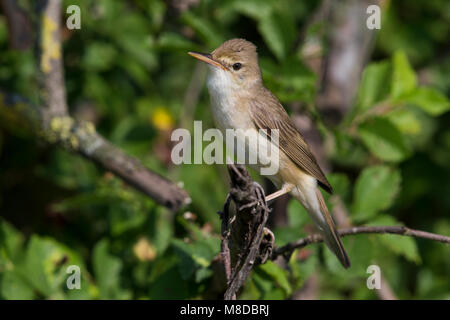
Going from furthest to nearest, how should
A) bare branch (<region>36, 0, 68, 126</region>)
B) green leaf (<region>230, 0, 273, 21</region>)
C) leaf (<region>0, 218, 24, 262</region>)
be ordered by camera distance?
1. green leaf (<region>230, 0, 273, 21</region>)
2. bare branch (<region>36, 0, 68, 126</region>)
3. leaf (<region>0, 218, 24, 262</region>)

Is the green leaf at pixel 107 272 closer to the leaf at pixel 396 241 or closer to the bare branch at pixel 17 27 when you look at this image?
the leaf at pixel 396 241

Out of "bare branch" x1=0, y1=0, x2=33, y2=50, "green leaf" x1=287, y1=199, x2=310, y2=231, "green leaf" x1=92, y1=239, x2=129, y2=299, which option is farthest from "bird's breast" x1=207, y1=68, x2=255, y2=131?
"bare branch" x1=0, y1=0, x2=33, y2=50

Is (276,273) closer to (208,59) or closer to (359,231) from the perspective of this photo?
(359,231)

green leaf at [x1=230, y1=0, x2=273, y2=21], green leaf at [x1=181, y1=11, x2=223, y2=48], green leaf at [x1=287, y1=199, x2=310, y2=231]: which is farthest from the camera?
green leaf at [x1=230, y1=0, x2=273, y2=21]

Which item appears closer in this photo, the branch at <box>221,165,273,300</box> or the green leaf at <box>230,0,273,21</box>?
the branch at <box>221,165,273,300</box>

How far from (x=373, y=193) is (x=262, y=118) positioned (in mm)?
759

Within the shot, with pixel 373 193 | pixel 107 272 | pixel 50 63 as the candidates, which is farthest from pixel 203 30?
pixel 107 272

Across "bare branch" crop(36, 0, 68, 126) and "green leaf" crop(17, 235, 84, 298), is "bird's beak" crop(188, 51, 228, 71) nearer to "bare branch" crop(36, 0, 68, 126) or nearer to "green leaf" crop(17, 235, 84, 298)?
"bare branch" crop(36, 0, 68, 126)

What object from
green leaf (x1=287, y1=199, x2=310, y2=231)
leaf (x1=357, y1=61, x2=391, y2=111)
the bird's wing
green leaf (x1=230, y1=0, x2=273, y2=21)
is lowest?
green leaf (x1=287, y1=199, x2=310, y2=231)

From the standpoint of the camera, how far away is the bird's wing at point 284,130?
314cm

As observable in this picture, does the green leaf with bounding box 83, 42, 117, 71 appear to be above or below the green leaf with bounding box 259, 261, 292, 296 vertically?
above

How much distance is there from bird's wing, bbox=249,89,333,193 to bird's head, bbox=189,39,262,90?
13cm

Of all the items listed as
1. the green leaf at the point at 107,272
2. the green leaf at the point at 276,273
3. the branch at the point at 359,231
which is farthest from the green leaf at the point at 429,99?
the green leaf at the point at 107,272

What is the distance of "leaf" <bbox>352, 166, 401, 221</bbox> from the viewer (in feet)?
10.9
